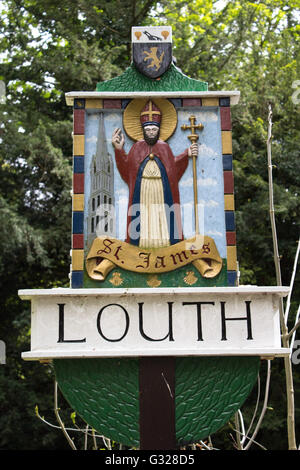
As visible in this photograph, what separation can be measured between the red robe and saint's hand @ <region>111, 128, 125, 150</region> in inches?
1.8

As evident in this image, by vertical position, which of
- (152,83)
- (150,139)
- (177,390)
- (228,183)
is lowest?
(177,390)

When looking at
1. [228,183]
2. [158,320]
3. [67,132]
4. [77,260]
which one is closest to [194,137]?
[228,183]

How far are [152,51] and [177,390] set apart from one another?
9.64ft

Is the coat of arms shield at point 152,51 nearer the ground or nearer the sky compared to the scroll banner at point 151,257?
nearer the sky

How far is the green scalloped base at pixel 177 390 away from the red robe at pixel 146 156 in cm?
138

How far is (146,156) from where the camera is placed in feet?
18.3

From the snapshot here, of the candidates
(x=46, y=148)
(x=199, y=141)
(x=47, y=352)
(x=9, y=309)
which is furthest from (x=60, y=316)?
(x=9, y=309)

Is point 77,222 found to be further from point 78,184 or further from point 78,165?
point 78,165

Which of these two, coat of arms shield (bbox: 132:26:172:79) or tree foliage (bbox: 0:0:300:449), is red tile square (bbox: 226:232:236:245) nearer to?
coat of arms shield (bbox: 132:26:172:79)

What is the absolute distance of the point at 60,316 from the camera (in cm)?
498

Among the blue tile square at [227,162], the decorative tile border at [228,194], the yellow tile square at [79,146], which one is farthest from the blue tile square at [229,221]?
the yellow tile square at [79,146]

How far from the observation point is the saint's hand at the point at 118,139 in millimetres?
5559

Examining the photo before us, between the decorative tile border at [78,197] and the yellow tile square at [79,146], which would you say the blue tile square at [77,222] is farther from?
the yellow tile square at [79,146]

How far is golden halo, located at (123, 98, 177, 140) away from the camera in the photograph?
561cm
